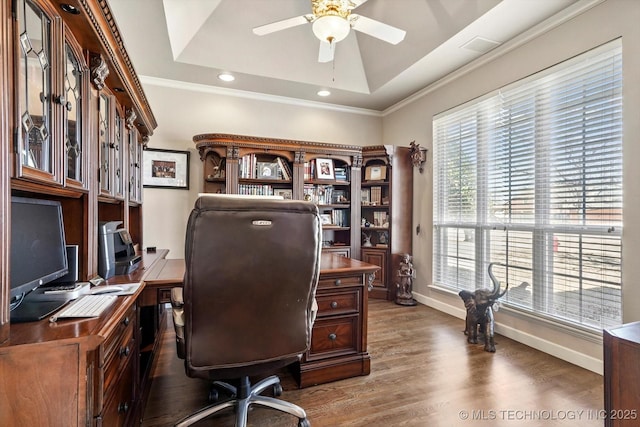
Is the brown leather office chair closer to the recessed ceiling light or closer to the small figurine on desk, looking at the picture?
the small figurine on desk

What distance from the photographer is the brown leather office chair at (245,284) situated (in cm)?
124

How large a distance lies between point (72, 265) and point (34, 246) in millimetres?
293

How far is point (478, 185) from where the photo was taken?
3.33 metres

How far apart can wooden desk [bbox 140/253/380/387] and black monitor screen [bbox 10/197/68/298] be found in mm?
690

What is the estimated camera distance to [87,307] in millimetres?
1136

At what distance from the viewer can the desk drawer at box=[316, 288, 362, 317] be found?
2.09m

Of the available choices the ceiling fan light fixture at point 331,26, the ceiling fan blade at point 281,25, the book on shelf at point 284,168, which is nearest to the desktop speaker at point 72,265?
the ceiling fan blade at point 281,25

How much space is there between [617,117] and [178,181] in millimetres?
4252

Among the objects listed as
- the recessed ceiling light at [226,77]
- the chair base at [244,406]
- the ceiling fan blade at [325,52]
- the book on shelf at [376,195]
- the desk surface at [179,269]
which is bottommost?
the chair base at [244,406]

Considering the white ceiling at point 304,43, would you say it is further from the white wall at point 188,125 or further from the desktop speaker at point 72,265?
the desktop speaker at point 72,265

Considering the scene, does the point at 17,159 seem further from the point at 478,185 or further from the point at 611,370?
the point at 478,185

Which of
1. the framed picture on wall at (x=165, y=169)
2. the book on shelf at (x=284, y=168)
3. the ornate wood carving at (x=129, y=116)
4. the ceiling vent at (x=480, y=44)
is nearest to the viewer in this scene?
the ornate wood carving at (x=129, y=116)

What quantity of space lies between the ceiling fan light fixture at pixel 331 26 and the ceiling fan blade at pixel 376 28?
123 mm

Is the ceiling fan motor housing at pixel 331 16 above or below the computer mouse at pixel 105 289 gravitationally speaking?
above
